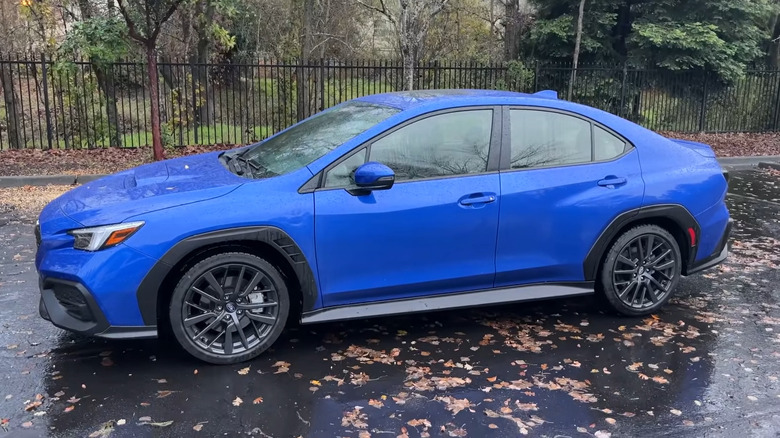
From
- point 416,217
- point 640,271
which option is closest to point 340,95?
point 640,271

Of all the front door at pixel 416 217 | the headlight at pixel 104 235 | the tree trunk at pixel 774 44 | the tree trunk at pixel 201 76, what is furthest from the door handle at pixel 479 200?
the tree trunk at pixel 774 44

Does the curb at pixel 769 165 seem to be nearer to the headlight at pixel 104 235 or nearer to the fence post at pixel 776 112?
the fence post at pixel 776 112

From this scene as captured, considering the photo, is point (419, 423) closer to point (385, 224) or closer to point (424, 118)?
point (385, 224)

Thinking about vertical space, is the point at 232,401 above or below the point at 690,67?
below

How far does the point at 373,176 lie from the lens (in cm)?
404

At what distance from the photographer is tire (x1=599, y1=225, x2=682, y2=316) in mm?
4871

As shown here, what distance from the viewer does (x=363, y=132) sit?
14.3 ft

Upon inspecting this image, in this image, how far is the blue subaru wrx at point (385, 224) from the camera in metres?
3.85

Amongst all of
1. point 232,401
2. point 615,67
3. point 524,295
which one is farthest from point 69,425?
point 615,67

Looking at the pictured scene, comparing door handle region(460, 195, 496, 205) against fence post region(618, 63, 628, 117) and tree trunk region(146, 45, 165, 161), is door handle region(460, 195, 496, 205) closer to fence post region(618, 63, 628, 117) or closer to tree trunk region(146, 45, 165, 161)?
tree trunk region(146, 45, 165, 161)

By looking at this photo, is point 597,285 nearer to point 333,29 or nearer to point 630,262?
point 630,262

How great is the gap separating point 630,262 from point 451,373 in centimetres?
174

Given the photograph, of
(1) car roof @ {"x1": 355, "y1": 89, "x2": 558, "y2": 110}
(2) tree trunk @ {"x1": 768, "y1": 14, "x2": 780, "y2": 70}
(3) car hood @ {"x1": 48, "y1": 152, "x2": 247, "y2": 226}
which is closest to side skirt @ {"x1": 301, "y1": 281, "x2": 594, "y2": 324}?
(3) car hood @ {"x1": 48, "y1": 152, "x2": 247, "y2": 226}

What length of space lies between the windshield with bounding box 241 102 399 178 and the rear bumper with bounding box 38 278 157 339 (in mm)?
1239
